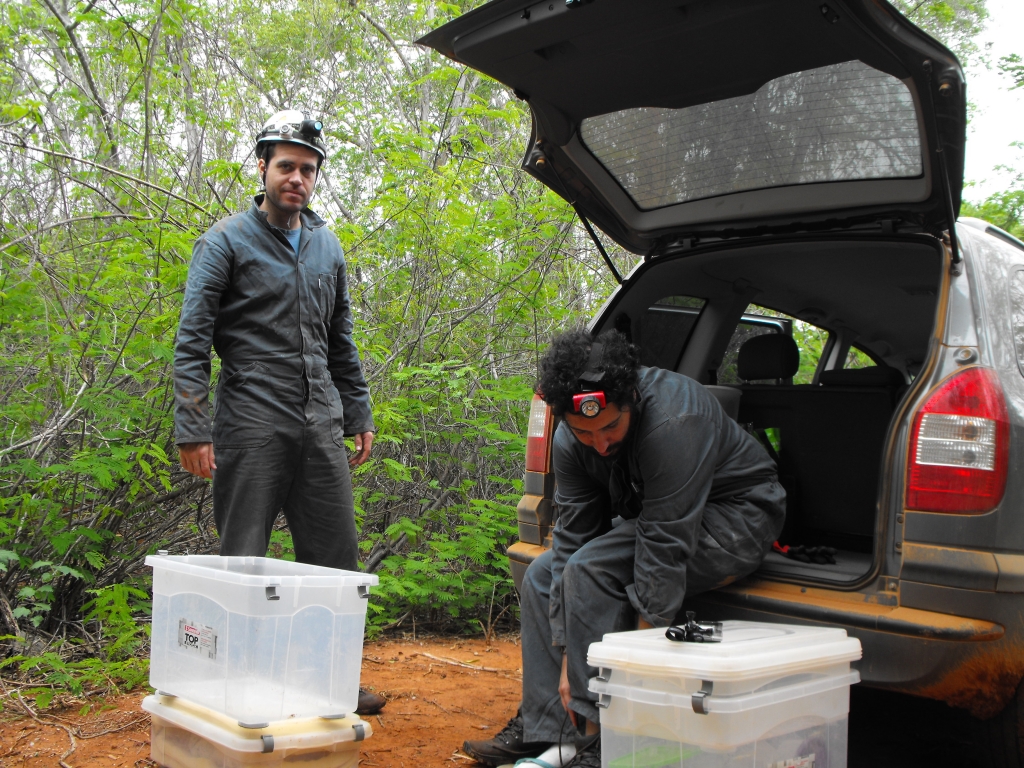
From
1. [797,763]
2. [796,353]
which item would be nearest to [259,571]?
[797,763]

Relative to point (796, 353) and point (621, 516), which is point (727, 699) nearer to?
point (621, 516)

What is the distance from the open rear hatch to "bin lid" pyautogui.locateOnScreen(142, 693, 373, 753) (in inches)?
80.4

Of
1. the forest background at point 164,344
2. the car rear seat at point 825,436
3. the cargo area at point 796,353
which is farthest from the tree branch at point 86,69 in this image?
the car rear seat at point 825,436

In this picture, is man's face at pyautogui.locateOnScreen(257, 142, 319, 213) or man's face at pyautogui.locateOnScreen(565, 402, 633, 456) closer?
man's face at pyautogui.locateOnScreen(565, 402, 633, 456)

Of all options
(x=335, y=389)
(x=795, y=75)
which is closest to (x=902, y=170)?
(x=795, y=75)

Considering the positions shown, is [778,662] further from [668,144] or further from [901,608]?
[668,144]

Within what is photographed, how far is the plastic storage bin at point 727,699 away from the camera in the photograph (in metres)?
1.99

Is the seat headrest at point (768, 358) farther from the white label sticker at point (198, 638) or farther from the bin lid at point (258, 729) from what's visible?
the white label sticker at point (198, 638)

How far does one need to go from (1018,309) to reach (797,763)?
1.47m

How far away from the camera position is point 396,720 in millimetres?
3305

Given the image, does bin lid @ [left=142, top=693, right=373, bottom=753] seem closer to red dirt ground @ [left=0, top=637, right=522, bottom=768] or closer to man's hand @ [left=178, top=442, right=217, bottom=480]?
red dirt ground @ [left=0, top=637, right=522, bottom=768]

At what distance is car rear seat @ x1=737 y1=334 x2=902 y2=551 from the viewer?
3.63 meters

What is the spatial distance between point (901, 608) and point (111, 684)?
2857 mm

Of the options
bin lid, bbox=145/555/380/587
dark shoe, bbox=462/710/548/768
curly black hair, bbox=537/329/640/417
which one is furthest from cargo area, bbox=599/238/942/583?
bin lid, bbox=145/555/380/587
